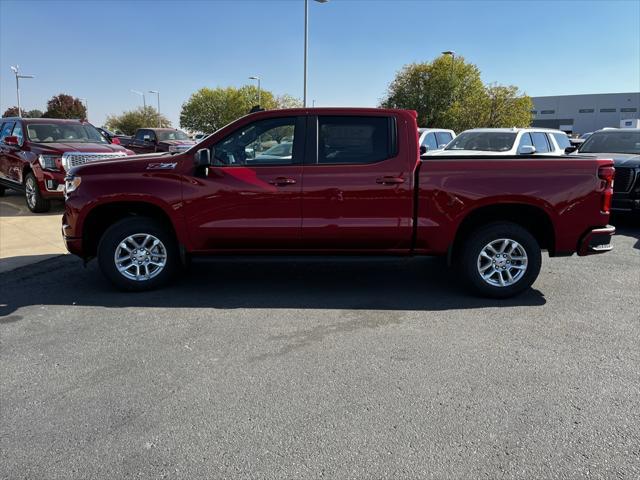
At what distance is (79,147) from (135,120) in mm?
67588

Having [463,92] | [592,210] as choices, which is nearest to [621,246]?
[592,210]

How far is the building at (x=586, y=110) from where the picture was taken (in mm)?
83875

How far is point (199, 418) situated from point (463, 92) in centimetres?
4085

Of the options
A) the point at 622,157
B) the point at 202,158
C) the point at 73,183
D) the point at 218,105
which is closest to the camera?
the point at 202,158

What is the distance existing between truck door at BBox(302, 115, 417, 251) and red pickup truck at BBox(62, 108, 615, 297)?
1 cm

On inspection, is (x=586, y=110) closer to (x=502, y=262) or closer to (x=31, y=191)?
(x=31, y=191)

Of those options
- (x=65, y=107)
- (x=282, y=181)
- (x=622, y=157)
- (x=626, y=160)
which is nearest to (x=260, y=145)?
(x=282, y=181)

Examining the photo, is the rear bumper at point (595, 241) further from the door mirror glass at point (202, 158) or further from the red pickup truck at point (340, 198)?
the door mirror glass at point (202, 158)

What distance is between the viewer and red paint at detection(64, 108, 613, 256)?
5180mm

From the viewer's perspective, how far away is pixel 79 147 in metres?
10.4

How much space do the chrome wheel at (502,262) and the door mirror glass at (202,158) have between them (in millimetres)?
2998

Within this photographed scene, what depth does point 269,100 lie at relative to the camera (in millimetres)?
66250

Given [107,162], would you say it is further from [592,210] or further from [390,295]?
[592,210]

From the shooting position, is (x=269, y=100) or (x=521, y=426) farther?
(x=269, y=100)
